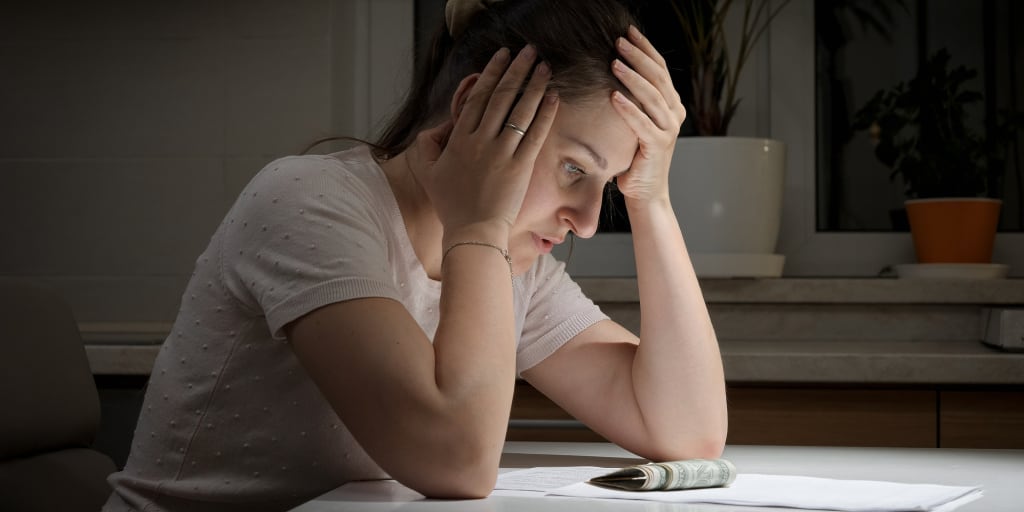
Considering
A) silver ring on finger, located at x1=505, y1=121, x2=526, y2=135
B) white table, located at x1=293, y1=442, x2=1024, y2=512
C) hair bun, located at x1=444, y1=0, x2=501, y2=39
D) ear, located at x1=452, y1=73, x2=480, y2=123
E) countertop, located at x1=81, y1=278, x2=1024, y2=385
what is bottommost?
white table, located at x1=293, y1=442, x2=1024, y2=512

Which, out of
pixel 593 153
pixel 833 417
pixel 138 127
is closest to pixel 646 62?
pixel 593 153

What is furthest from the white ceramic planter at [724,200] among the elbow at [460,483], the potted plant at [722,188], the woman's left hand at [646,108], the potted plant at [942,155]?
the elbow at [460,483]

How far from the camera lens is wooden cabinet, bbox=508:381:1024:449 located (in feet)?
6.28

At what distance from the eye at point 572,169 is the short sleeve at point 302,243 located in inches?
7.9

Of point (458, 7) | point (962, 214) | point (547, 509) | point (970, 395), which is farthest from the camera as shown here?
point (962, 214)

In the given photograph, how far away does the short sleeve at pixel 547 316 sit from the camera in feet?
4.64

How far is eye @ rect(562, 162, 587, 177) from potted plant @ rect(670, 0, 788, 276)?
1178 mm

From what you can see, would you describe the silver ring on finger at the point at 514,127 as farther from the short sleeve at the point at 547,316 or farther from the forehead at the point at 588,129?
the short sleeve at the point at 547,316

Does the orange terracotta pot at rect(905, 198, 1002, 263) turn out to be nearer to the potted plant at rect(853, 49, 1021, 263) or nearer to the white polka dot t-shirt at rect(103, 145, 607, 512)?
the potted plant at rect(853, 49, 1021, 263)

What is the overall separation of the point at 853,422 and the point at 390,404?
125 cm

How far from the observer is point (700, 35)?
2406 mm

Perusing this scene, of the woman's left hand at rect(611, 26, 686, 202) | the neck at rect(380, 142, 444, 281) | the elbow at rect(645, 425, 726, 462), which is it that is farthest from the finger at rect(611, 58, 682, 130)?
the elbow at rect(645, 425, 726, 462)

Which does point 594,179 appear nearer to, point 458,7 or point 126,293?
point 458,7

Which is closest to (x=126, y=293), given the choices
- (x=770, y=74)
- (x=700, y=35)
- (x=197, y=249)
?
(x=197, y=249)
